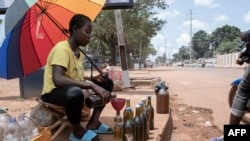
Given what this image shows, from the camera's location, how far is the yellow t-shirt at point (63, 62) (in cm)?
311

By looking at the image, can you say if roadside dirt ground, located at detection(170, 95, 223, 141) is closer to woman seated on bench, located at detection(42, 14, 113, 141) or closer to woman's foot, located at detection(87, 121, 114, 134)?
woman's foot, located at detection(87, 121, 114, 134)

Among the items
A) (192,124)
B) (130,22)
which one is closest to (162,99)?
(192,124)

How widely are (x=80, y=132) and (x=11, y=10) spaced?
150 cm

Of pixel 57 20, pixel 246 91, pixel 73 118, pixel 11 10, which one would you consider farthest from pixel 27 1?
pixel 246 91

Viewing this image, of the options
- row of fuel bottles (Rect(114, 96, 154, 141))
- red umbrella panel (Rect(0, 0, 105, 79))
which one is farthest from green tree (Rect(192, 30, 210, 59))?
row of fuel bottles (Rect(114, 96, 154, 141))

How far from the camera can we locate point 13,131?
9.36ft

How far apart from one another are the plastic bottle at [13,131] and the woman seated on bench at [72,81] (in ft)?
1.50

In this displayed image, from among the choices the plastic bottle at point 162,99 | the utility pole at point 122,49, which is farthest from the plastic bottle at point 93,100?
the utility pole at point 122,49

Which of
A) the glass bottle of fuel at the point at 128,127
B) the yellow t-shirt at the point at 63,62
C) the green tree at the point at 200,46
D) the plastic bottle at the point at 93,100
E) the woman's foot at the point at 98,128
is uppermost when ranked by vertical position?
the green tree at the point at 200,46

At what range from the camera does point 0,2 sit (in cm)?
797

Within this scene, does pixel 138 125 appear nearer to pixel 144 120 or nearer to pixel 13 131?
pixel 144 120

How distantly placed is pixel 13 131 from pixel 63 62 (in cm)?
80

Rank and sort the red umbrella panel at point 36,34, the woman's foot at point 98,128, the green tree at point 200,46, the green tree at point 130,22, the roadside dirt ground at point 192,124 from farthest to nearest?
the green tree at point 200,46 < the green tree at point 130,22 < the roadside dirt ground at point 192,124 < the red umbrella panel at point 36,34 < the woman's foot at point 98,128

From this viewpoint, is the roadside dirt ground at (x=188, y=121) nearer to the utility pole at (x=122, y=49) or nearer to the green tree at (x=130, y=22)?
the utility pole at (x=122, y=49)
